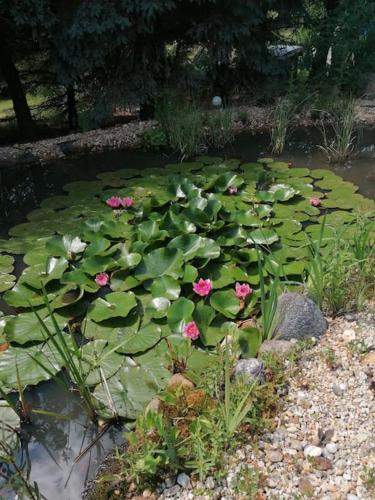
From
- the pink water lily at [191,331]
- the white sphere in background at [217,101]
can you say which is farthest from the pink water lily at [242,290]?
the white sphere in background at [217,101]

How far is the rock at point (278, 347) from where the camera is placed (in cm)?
194

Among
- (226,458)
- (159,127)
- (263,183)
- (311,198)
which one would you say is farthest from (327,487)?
(159,127)

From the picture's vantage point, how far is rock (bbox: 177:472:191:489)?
1.48m

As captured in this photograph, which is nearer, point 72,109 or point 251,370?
point 251,370

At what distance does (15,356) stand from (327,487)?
1426 mm

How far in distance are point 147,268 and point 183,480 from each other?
49.2 inches

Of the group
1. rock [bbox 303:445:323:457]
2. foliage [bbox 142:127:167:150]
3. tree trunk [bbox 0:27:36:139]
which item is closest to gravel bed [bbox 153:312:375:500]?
rock [bbox 303:445:323:457]

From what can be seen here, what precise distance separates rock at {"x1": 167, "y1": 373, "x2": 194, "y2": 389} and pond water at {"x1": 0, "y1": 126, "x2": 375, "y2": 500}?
28cm

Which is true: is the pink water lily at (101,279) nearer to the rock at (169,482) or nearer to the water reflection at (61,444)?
the water reflection at (61,444)

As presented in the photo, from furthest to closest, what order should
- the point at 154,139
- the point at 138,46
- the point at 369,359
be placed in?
1. the point at 138,46
2. the point at 154,139
3. the point at 369,359

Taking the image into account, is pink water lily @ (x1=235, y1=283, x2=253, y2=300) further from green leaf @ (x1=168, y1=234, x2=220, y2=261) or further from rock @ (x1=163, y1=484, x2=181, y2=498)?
rock @ (x1=163, y1=484, x2=181, y2=498)

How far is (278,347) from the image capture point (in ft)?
6.46

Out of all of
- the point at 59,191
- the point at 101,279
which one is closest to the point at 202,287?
the point at 101,279

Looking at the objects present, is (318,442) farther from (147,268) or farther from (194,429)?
(147,268)
